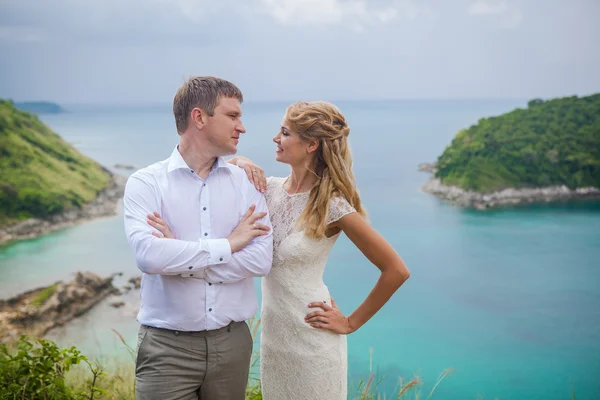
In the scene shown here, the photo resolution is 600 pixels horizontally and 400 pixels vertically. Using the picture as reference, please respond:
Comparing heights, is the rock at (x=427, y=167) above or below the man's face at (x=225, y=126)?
below

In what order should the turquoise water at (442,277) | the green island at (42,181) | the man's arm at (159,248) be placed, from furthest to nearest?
1. the green island at (42,181)
2. the turquoise water at (442,277)
3. the man's arm at (159,248)

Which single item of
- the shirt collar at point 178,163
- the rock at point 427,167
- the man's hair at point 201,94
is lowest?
the rock at point 427,167

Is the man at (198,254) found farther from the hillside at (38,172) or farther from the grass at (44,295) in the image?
the hillside at (38,172)

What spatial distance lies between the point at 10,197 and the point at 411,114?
11.2 m

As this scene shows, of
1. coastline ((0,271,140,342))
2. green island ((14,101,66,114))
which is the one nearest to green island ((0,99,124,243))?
green island ((14,101,66,114))

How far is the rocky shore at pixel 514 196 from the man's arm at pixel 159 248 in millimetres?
10556

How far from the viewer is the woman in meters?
2.05

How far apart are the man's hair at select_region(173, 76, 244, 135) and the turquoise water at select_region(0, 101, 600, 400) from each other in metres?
5.88

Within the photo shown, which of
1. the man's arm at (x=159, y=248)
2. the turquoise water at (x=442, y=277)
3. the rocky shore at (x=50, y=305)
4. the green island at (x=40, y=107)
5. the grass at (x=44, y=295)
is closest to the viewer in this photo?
the man's arm at (x=159, y=248)

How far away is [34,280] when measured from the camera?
1099 centimetres

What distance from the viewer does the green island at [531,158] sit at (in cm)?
1145

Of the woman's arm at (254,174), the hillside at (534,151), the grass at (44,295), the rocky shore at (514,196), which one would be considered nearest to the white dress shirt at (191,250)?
the woman's arm at (254,174)

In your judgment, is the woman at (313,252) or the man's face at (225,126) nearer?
the man's face at (225,126)

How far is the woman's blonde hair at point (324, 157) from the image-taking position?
6.72 ft
